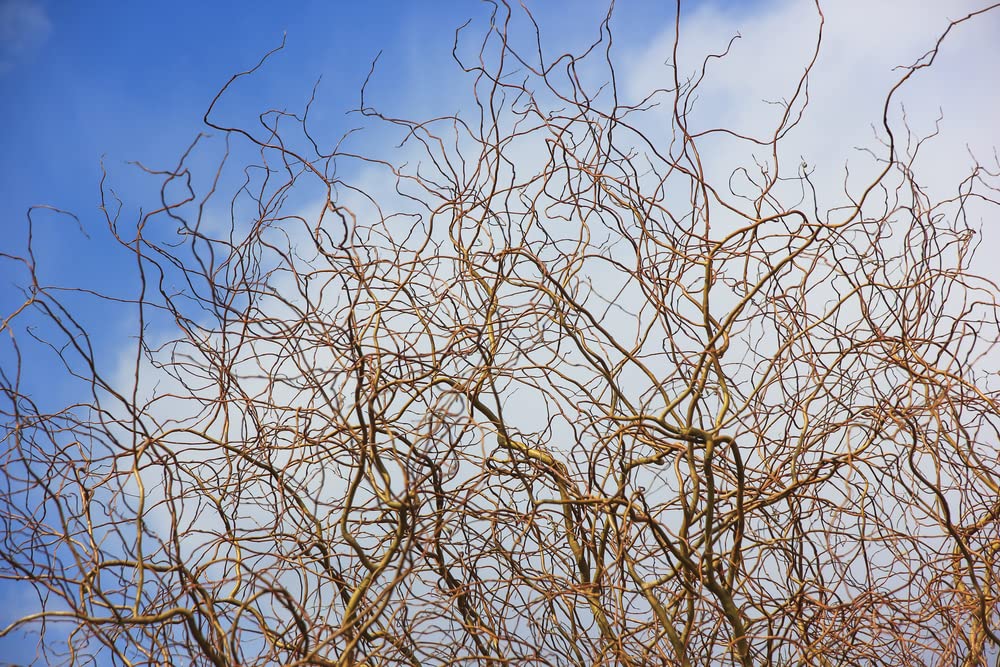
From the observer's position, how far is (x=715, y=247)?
1598mm

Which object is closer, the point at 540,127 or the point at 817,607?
the point at 817,607

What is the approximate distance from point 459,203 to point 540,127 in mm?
219

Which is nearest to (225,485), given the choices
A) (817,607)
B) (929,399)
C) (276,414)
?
(276,414)

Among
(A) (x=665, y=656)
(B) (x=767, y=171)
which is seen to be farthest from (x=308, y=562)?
(B) (x=767, y=171)

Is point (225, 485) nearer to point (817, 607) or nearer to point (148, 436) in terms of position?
point (148, 436)

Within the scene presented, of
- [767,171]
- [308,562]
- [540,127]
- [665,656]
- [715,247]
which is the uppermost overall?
[540,127]

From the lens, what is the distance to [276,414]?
1.83 m

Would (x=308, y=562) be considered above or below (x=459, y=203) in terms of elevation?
below

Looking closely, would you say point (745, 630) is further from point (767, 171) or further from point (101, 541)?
point (101, 541)

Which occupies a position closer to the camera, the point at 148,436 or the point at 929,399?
the point at 148,436

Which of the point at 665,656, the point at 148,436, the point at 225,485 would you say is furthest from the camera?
the point at 225,485

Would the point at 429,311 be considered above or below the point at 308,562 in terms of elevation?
above

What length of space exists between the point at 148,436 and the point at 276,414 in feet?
1.49

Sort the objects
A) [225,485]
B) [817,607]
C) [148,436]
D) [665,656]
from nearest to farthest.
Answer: [148,436]
[665,656]
[817,607]
[225,485]
